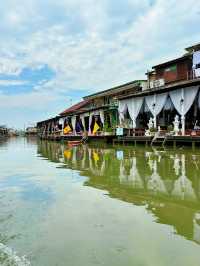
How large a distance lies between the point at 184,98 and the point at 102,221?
19.2 metres

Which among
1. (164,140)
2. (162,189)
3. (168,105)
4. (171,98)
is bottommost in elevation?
(162,189)

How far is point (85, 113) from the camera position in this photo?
138ft

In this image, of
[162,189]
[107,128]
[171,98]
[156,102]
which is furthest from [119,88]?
[162,189]

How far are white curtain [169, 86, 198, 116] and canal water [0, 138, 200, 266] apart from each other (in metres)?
13.6

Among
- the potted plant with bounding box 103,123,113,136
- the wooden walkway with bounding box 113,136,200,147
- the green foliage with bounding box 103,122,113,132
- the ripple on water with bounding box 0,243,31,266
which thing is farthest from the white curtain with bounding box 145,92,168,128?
the ripple on water with bounding box 0,243,31,266

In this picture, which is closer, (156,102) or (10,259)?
(10,259)

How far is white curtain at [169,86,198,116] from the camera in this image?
23.1 meters

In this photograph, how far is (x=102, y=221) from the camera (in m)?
5.92

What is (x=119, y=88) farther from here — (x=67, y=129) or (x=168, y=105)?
(x=168, y=105)

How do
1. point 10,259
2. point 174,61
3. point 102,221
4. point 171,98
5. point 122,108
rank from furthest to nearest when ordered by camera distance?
point 122,108 < point 174,61 < point 171,98 < point 102,221 < point 10,259

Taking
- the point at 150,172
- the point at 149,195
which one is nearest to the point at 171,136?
the point at 150,172

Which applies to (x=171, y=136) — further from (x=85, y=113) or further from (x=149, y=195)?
(x=85, y=113)

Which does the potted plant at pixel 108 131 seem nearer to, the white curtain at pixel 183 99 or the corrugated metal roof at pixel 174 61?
the corrugated metal roof at pixel 174 61

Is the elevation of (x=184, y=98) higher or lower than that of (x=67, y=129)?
higher
